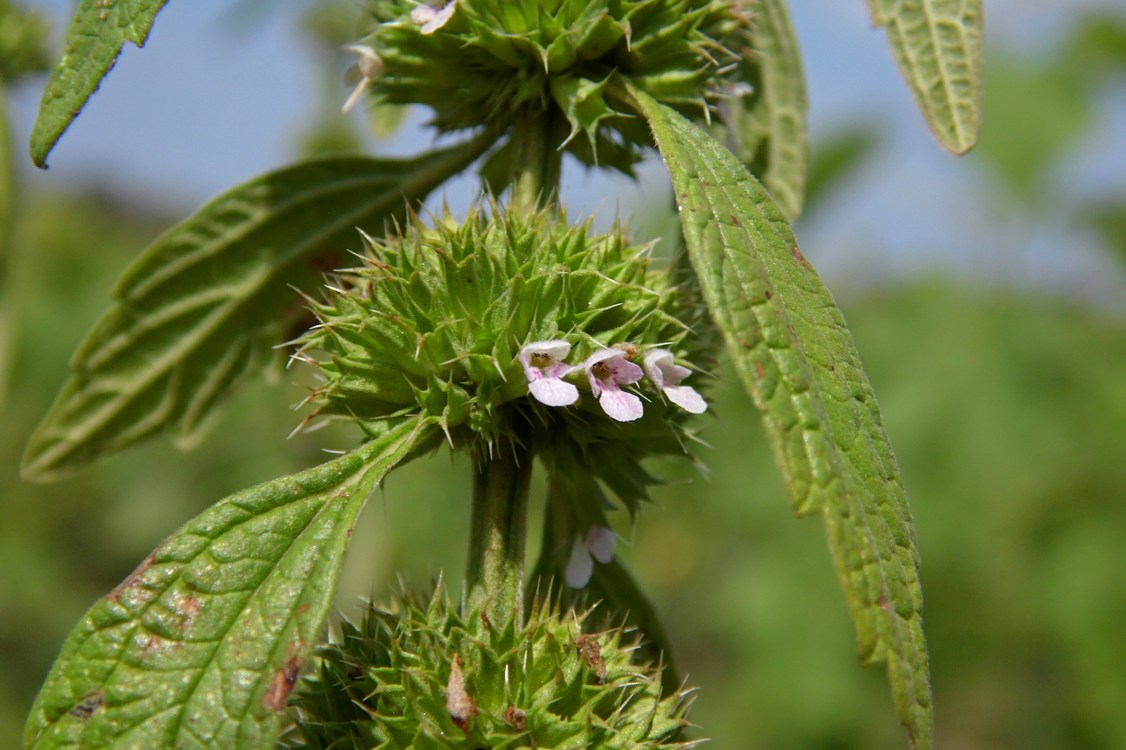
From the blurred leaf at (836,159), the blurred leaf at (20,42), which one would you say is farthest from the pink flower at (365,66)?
the blurred leaf at (836,159)

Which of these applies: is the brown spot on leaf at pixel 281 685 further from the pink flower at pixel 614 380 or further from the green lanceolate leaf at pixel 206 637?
the pink flower at pixel 614 380

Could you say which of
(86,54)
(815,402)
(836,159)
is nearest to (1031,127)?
(836,159)

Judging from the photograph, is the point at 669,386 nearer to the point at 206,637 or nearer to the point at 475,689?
the point at 475,689

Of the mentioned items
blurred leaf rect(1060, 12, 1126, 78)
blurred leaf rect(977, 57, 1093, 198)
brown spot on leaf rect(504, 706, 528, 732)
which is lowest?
blurred leaf rect(977, 57, 1093, 198)

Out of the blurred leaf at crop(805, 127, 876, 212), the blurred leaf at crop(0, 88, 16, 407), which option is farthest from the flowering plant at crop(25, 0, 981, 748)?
the blurred leaf at crop(805, 127, 876, 212)

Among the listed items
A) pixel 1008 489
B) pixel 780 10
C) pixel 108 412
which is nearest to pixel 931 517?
pixel 1008 489

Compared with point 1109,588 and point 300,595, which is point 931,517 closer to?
point 1109,588

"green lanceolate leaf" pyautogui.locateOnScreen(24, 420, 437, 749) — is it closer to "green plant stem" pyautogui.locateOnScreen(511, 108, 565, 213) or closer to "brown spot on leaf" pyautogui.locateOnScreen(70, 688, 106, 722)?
"brown spot on leaf" pyautogui.locateOnScreen(70, 688, 106, 722)
